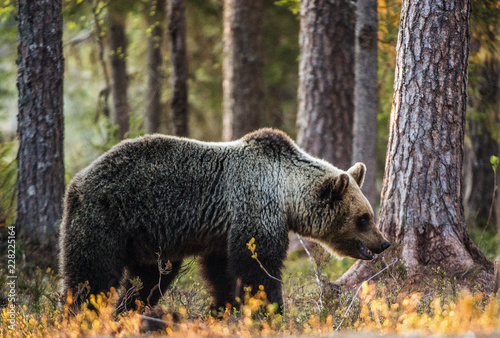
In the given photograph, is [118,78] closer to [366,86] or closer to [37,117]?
[37,117]

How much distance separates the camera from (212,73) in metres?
16.1

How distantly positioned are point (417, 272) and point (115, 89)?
11.0m

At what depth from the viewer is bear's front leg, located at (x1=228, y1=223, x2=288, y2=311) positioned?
5.05 meters

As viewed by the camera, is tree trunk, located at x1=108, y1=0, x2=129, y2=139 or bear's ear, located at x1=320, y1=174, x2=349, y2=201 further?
tree trunk, located at x1=108, y1=0, x2=129, y2=139

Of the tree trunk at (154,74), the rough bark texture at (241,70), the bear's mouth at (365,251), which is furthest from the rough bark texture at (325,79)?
the tree trunk at (154,74)

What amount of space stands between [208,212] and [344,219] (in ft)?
4.90

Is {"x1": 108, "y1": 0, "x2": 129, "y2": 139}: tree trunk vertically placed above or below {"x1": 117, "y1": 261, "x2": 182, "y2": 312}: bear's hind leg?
above

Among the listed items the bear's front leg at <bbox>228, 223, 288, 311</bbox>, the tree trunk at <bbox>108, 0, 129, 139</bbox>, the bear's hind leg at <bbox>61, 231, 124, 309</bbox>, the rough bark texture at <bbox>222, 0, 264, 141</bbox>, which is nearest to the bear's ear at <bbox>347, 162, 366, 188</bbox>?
the bear's front leg at <bbox>228, 223, 288, 311</bbox>

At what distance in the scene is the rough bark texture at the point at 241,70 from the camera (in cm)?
1187

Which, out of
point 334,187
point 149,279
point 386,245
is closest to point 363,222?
point 386,245

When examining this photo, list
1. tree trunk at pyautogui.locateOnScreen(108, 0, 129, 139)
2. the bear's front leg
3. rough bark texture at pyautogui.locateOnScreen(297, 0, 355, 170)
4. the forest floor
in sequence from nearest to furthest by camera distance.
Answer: the forest floor, the bear's front leg, rough bark texture at pyautogui.locateOnScreen(297, 0, 355, 170), tree trunk at pyautogui.locateOnScreen(108, 0, 129, 139)

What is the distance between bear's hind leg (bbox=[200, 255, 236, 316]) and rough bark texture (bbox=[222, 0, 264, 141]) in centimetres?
620

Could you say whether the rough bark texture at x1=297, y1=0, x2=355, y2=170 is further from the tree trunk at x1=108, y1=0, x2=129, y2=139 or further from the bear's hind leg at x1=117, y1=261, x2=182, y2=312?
the tree trunk at x1=108, y1=0, x2=129, y2=139

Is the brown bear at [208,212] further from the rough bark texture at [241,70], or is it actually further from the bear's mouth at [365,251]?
the rough bark texture at [241,70]
